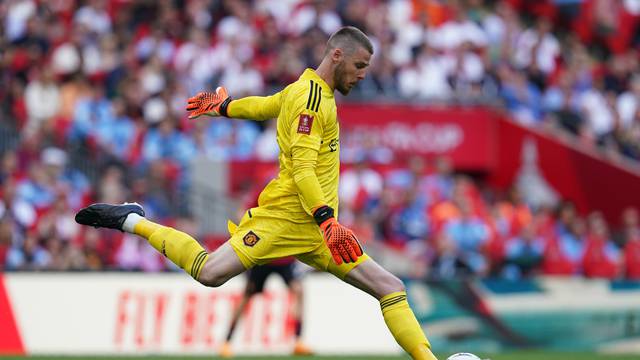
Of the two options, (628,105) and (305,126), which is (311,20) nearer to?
(628,105)

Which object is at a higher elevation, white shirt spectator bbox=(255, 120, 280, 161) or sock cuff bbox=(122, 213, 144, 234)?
white shirt spectator bbox=(255, 120, 280, 161)

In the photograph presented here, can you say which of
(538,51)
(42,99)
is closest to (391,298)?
(42,99)

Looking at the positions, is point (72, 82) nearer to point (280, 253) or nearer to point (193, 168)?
point (193, 168)

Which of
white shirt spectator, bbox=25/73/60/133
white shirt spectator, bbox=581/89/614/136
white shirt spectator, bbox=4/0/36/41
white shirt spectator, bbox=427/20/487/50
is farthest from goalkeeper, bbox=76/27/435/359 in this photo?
white shirt spectator, bbox=581/89/614/136

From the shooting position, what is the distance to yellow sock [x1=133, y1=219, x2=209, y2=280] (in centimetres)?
960

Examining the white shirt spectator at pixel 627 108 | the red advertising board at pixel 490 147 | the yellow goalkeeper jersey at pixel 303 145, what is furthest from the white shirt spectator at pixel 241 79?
the yellow goalkeeper jersey at pixel 303 145

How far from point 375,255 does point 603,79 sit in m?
7.31

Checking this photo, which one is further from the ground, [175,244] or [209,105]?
[209,105]

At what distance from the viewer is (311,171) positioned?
29.8ft

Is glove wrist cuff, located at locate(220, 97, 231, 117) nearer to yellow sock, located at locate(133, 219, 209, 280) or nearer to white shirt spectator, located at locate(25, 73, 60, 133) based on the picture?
yellow sock, located at locate(133, 219, 209, 280)

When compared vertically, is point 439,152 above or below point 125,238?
above

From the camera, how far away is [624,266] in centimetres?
1850

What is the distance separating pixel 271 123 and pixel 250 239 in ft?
33.4

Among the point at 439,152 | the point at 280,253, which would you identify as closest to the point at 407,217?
the point at 439,152
